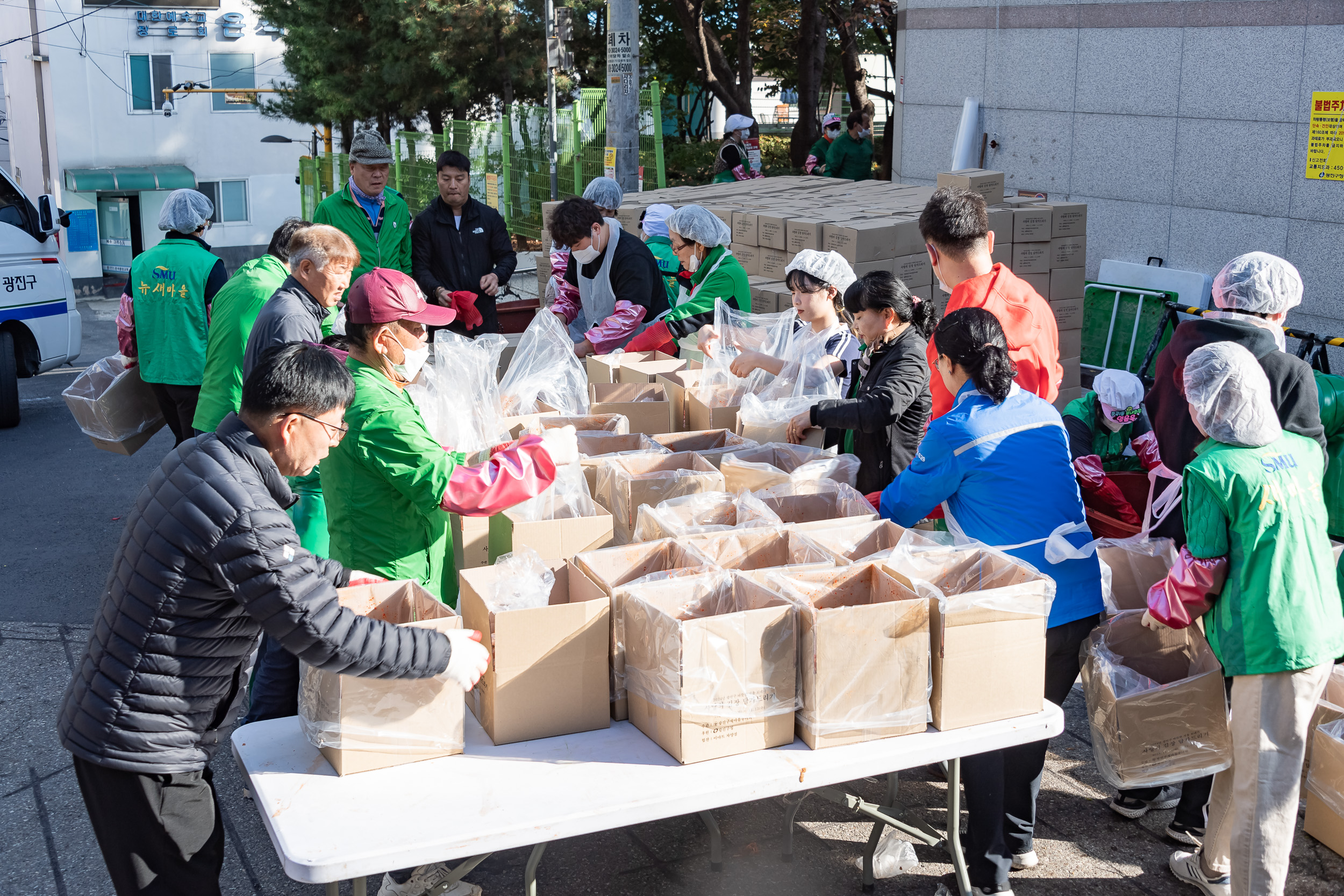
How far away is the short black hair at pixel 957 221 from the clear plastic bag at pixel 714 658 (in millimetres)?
1819

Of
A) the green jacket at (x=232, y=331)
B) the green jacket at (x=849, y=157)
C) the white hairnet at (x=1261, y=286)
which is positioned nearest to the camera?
the white hairnet at (x=1261, y=286)

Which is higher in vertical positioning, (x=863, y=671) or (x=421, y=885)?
(x=863, y=671)

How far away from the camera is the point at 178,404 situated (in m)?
5.99

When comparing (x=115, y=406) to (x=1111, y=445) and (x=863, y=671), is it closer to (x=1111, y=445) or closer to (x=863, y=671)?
(x=863, y=671)

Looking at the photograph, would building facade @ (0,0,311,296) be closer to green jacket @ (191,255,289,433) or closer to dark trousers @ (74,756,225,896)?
green jacket @ (191,255,289,433)

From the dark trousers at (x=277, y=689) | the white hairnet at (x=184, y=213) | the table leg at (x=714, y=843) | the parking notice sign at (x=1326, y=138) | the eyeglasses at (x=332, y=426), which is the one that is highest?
the parking notice sign at (x=1326, y=138)

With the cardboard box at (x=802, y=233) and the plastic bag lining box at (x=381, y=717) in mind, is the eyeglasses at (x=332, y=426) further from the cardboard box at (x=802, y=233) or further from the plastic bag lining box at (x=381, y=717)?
the cardboard box at (x=802, y=233)

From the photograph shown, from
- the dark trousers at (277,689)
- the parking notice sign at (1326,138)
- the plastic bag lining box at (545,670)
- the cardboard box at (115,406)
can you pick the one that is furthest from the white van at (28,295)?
the parking notice sign at (1326,138)

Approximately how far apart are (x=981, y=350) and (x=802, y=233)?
350 cm

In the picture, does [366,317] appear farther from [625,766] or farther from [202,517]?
[625,766]

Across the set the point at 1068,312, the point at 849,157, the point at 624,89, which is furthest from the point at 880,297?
the point at 849,157

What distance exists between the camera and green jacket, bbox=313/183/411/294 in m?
6.45

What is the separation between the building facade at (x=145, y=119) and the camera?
89.4ft

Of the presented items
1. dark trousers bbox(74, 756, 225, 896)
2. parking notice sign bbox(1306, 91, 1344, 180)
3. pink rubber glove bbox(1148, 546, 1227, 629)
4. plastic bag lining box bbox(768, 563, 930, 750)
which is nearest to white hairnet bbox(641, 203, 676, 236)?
parking notice sign bbox(1306, 91, 1344, 180)
